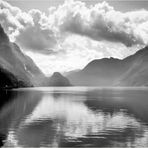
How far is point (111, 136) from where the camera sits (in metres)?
45.6

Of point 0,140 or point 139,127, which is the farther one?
point 139,127

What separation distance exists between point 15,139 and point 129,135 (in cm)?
1694

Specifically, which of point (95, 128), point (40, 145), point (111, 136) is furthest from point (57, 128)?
point (40, 145)

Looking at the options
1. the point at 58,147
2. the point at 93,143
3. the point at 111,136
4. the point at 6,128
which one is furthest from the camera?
the point at 6,128

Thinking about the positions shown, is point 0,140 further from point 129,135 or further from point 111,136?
point 129,135

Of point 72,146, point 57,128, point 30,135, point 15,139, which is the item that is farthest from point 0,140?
point 57,128

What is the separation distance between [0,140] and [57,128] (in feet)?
47.6

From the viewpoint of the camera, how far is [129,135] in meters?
46.9

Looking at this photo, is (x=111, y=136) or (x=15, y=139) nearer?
(x=15, y=139)

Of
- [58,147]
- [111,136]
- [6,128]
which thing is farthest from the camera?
[6,128]

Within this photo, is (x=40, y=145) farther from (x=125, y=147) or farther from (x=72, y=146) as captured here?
(x=125, y=147)

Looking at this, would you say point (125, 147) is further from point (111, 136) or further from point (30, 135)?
point (30, 135)

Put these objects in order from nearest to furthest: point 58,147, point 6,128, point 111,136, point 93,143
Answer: point 58,147 < point 93,143 < point 111,136 < point 6,128

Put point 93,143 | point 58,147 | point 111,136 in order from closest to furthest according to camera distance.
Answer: point 58,147 < point 93,143 < point 111,136
